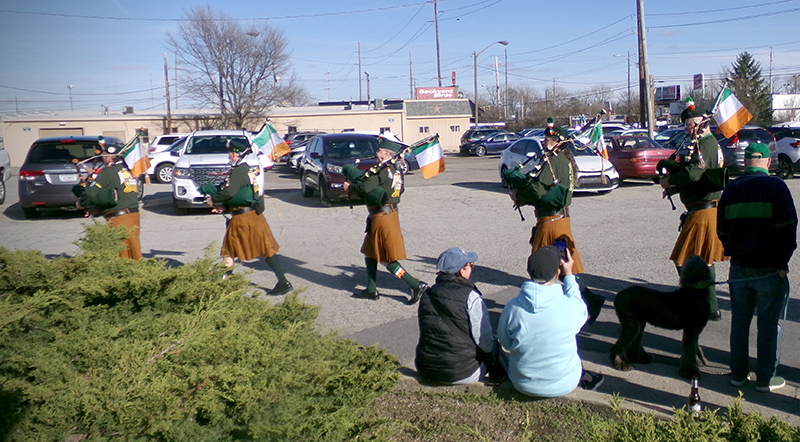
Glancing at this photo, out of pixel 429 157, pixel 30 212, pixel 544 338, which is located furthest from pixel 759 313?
pixel 30 212

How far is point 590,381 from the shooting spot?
4.43 metres

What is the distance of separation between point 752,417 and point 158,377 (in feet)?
8.46

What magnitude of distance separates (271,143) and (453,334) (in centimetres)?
555

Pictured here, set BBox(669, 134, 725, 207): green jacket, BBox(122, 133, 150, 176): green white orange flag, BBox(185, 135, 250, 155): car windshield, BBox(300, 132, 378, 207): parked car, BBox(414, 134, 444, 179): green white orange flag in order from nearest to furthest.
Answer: BBox(669, 134, 725, 207): green jacket < BBox(414, 134, 444, 179): green white orange flag < BBox(122, 133, 150, 176): green white orange flag < BBox(300, 132, 378, 207): parked car < BBox(185, 135, 250, 155): car windshield

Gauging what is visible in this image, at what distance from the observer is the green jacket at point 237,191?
718 centimetres

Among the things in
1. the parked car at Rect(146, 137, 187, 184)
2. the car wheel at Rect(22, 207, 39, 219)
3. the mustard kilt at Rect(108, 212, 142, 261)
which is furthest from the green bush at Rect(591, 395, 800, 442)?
the parked car at Rect(146, 137, 187, 184)

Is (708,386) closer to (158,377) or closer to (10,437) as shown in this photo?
(158,377)

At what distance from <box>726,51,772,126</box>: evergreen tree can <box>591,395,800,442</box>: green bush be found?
107 ft

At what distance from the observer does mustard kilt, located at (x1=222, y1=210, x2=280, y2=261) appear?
7.34 m

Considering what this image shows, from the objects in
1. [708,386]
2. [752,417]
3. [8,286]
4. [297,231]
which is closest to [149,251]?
[297,231]

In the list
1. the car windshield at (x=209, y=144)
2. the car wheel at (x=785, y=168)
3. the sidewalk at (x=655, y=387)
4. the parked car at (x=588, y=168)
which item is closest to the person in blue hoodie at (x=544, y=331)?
the sidewalk at (x=655, y=387)

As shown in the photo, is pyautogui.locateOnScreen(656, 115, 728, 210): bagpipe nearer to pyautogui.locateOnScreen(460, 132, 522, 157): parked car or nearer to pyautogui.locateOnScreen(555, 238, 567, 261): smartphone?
pyautogui.locateOnScreen(555, 238, 567, 261): smartphone

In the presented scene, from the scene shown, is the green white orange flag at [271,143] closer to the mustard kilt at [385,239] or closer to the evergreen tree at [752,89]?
the mustard kilt at [385,239]

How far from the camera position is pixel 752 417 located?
2773 millimetres
